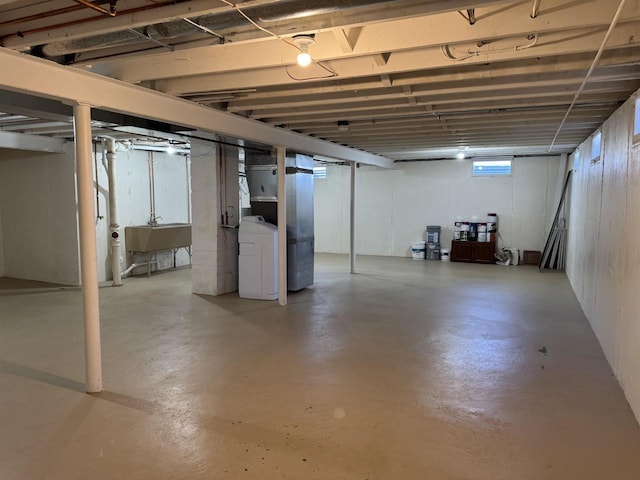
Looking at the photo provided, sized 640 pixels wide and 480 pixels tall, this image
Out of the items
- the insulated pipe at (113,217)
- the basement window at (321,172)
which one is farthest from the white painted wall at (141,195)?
the basement window at (321,172)

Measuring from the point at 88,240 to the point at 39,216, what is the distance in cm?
533

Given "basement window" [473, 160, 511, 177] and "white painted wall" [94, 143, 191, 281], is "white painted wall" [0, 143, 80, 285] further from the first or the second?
"basement window" [473, 160, 511, 177]

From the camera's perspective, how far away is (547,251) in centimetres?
880

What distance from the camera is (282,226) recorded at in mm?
5566

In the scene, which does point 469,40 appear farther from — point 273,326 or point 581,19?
point 273,326

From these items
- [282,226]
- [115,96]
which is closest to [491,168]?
[282,226]

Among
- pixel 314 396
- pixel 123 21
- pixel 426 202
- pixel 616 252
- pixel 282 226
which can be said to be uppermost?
pixel 123 21

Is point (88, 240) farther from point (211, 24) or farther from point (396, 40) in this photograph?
point (396, 40)

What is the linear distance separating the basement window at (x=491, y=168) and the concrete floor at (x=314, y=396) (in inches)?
193

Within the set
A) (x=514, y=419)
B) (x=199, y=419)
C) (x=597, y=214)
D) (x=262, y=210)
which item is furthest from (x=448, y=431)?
(x=262, y=210)

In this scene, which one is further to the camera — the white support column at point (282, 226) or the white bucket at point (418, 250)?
the white bucket at point (418, 250)

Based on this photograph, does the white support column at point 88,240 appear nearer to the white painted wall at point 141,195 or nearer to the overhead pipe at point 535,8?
the overhead pipe at point 535,8

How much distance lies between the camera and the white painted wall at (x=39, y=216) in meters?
7.11

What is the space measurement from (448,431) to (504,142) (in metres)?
5.81
